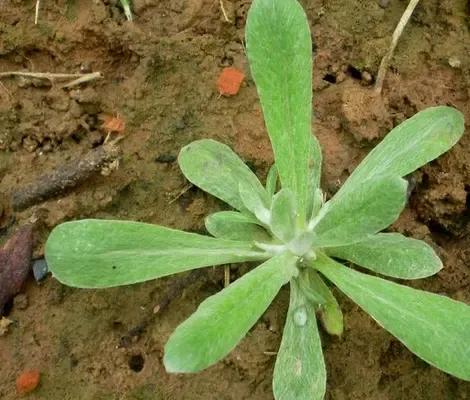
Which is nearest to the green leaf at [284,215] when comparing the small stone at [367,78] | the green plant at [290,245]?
the green plant at [290,245]

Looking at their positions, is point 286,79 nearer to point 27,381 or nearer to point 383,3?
point 383,3

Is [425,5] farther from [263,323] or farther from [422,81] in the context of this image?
[263,323]

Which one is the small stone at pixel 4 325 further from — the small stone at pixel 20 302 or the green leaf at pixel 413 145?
the green leaf at pixel 413 145

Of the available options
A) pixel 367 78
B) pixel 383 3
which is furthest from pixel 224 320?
pixel 383 3

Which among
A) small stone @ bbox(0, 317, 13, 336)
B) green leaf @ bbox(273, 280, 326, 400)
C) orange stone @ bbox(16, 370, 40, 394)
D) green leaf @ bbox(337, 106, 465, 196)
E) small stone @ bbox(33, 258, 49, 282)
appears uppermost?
green leaf @ bbox(337, 106, 465, 196)

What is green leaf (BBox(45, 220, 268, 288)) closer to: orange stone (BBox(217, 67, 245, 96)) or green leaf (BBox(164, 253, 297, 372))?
green leaf (BBox(164, 253, 297, 372))

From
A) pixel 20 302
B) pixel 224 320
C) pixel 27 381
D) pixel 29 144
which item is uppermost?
pixel 224 320

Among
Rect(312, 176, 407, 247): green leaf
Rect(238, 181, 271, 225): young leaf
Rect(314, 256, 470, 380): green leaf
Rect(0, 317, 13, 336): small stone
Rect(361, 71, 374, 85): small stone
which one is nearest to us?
Rect(312, 176, 407, 247): green leaf

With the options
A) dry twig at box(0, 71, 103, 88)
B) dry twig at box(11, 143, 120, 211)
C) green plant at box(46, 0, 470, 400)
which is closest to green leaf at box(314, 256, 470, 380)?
green plant at box(46, 0, 470, 400)
